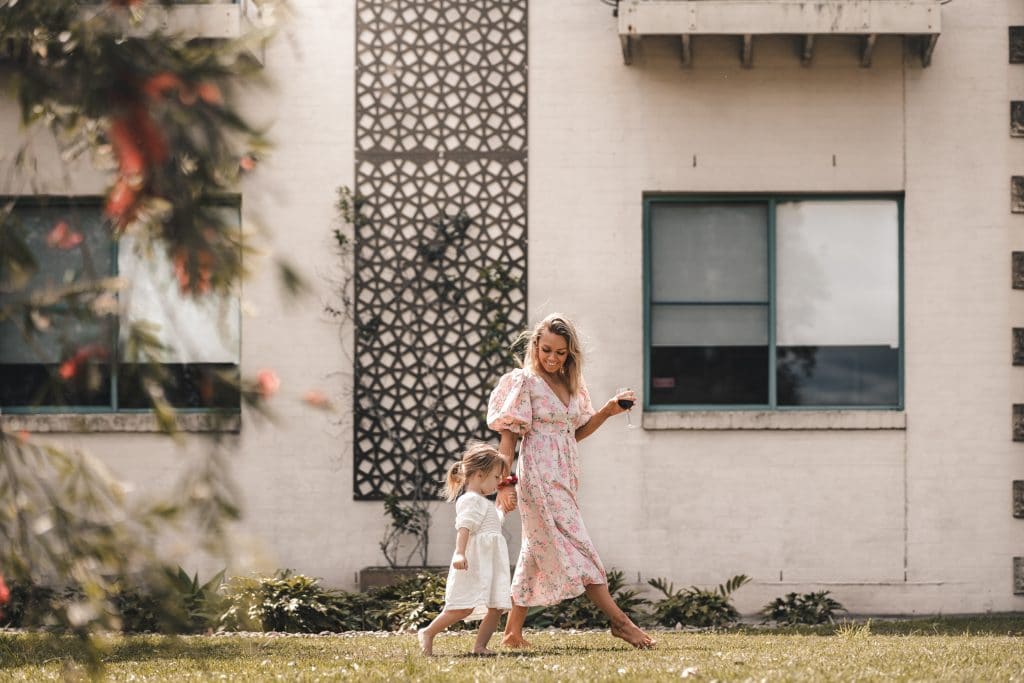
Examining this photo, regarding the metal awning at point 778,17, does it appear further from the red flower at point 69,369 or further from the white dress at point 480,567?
the red flower at point 69,369

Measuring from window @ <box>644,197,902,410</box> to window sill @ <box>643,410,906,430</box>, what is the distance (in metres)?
0.21

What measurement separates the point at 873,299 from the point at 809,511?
1765 millimetres

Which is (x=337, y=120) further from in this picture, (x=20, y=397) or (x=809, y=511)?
(x=809, y=511)

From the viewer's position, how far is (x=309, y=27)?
35.7 feet

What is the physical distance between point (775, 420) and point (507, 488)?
12.5ft

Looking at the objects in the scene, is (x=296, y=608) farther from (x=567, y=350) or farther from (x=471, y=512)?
(x=567, y=350)

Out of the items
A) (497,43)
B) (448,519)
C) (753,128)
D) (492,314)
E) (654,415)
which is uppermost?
(497,43)

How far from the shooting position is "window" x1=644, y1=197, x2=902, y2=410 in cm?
1087

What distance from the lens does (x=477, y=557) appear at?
7.36 meters

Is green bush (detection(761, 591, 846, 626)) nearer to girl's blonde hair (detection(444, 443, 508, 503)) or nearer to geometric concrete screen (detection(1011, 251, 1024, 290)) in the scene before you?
geometric concrete screen (detection(1011, 251, 1024, 290))

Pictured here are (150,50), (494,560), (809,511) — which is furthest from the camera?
(809,511)

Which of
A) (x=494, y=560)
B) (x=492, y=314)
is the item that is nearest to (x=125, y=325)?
(x=494, y=560)

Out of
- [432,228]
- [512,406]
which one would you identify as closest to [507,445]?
[512,406]

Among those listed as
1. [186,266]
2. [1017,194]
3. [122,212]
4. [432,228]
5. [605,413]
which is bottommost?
[605,413]
